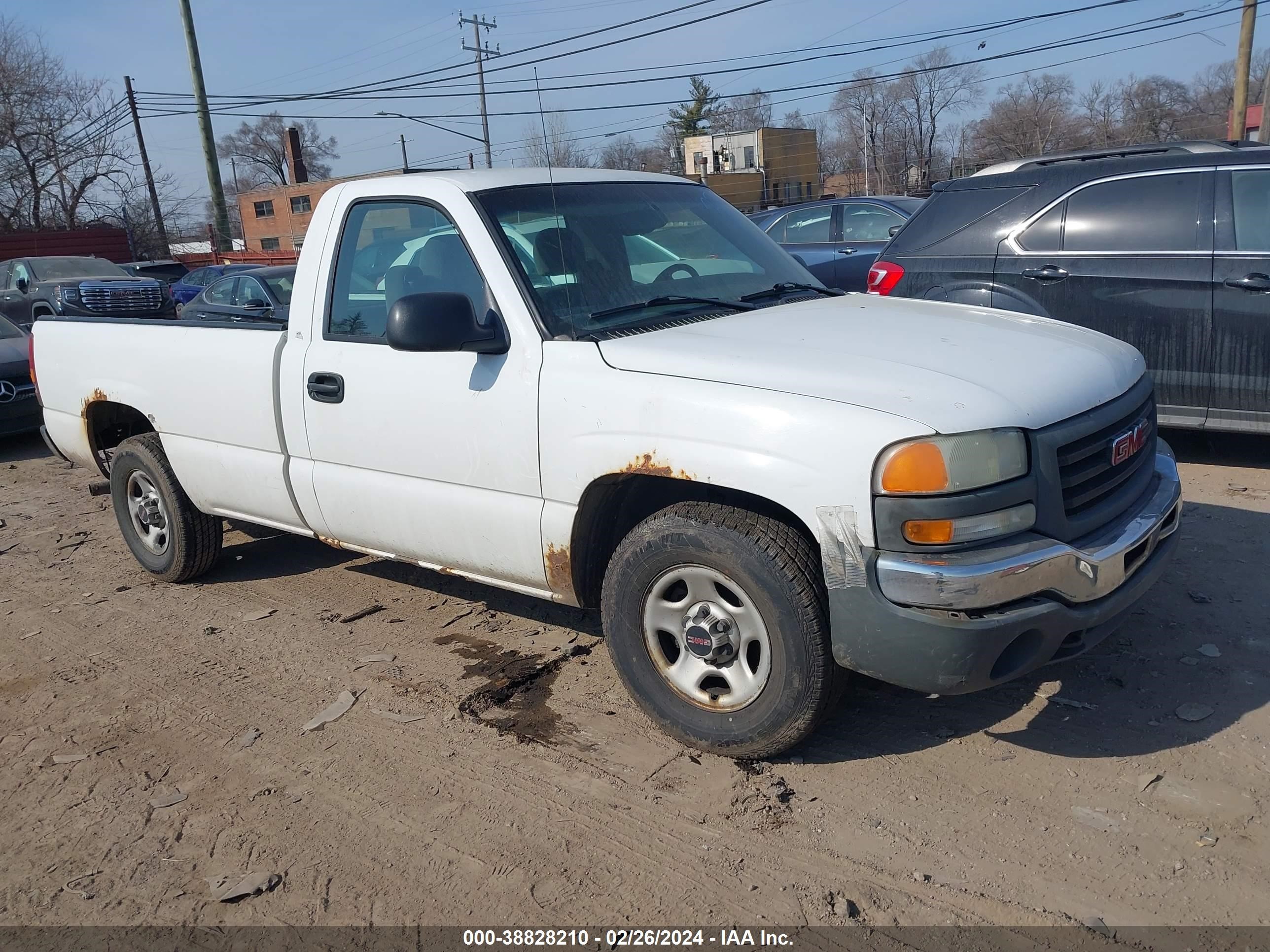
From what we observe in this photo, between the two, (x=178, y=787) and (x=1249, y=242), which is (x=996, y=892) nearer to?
(x=178, y=787)

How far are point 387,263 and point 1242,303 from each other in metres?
4.75

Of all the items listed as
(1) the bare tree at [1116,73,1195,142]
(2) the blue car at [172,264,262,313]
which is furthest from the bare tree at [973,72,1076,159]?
(2) the blue car at [172,264,262,313]

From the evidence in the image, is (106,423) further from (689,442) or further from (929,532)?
(929,532)

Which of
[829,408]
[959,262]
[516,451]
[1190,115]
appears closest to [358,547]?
[516,451]

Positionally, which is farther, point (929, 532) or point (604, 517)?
point (604, 517)

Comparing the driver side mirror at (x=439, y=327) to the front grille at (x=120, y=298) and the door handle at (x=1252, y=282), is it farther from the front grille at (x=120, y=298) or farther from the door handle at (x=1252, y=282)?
the front grille at (x=120, y=298)

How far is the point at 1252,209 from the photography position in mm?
5816

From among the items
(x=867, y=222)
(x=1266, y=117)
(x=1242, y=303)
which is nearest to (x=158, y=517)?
(x=1242, y=303)

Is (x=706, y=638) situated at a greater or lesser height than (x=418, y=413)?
lesser

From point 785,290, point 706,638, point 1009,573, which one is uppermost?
point 785,290

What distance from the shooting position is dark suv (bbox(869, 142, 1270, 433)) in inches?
228

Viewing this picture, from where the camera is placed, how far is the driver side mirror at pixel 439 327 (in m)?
3.43

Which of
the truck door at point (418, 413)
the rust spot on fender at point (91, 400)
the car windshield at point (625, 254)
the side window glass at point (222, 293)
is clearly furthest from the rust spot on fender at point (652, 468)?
the side window glass at point (222, 293)

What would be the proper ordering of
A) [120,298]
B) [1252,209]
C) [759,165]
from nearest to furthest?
[1252,209]
[120,298]
[759,165]
